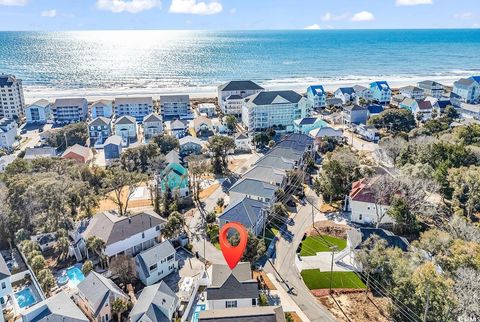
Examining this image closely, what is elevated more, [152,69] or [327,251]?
[152,69]

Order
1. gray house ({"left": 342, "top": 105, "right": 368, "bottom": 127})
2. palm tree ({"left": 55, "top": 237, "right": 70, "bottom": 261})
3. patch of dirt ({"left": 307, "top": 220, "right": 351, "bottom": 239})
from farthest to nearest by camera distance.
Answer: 1. gray house ({"left": 342, "top": 105, "right": 368, "bottom": 127})
2. patch of dirt ({"left": 307, "top": 220, "right": 351, "bottom": 239})
3. palm tree ({"left": 55, "top": 237, "right": 70, "bottom": 261})

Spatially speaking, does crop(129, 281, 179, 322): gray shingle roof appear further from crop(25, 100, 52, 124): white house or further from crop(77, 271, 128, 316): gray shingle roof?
crop(25, 100, 52, 124): white house

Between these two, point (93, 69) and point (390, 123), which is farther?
point (93, 69)

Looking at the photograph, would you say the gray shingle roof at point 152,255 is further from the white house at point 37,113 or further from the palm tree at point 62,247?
the white house at point 37,113

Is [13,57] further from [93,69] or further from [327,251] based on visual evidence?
[327,251]

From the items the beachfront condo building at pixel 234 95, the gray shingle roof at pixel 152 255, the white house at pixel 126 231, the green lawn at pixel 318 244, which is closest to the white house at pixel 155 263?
the gray shingle roof at pixel 152 255

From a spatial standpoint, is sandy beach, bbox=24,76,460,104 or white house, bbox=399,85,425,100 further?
sandy beach, bbox=24,76,460,104

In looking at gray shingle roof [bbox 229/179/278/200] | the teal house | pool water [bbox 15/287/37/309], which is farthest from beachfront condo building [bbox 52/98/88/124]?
pool water [bbox 15/287/37/309]

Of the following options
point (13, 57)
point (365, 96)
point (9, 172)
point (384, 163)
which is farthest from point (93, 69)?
point (384, 163)
